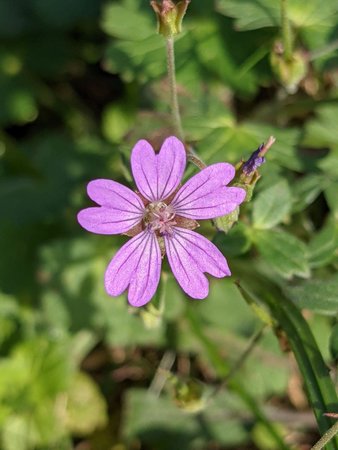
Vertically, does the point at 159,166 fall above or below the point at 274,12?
below

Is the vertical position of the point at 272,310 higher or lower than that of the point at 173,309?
higher

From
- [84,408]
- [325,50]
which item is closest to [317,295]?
[325,50]

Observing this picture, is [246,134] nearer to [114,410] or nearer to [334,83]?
[334,83]

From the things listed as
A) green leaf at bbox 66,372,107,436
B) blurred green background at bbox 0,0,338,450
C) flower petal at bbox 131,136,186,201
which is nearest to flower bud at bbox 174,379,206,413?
blurred green background at bbox 0,0,338,450

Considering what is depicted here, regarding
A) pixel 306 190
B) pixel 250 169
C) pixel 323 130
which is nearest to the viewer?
pixel 250 169

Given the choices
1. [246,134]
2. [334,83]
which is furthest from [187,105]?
[334,83]

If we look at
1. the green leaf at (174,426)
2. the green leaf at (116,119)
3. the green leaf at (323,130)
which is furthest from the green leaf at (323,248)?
the green leaf at (116,119)

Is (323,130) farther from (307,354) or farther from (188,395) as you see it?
(188,395)
